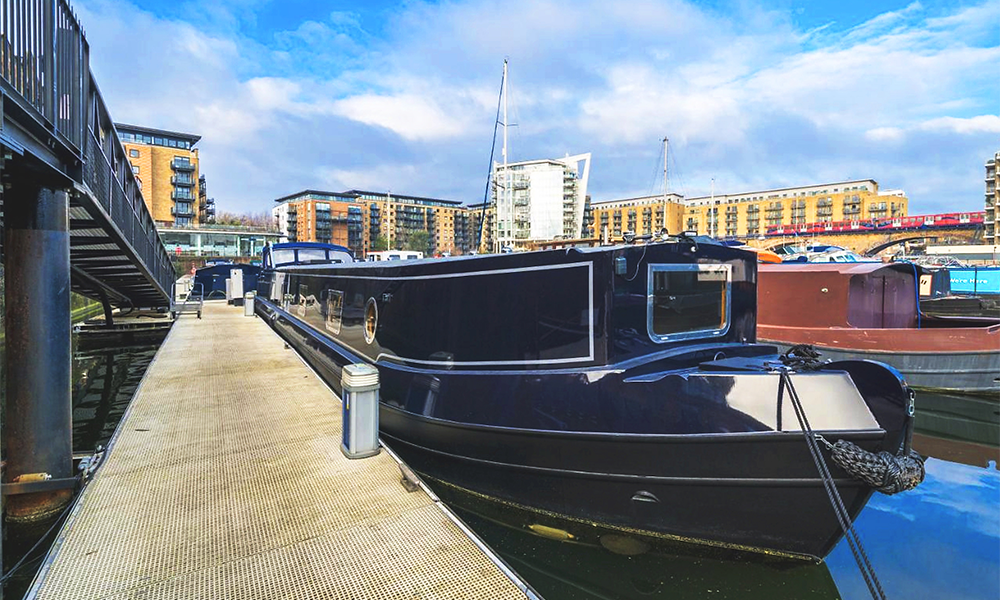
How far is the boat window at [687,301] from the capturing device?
4.90 metres

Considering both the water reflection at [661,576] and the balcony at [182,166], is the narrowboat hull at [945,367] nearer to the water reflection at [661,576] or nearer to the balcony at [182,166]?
the water reflection at [661,576]

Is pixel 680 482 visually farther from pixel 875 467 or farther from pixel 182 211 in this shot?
pixel 182 211

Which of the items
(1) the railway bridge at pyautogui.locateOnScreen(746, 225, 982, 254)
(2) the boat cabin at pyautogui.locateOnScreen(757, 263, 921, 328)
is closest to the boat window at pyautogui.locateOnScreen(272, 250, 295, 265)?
(2) the boat cabin at pyautogui.locateOnScreen(757, 263, 921, 328)

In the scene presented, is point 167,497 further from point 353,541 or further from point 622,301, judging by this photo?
point 622,301

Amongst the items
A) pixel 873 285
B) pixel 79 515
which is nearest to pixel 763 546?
pixel 79 515

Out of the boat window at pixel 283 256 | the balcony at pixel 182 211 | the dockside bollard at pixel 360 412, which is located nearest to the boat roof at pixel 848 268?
the dockside bollard at pixel 360 412

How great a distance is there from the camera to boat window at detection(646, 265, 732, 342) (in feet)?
16.1

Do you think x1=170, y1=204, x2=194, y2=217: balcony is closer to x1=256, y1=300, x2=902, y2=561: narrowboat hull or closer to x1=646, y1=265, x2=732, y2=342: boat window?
x1=256, y1=300, x2=902, y2=561: narrowboat hull

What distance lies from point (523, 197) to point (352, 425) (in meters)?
30.6

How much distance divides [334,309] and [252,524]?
18.4 ft

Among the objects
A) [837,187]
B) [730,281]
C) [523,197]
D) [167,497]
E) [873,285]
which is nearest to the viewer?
[167,497]

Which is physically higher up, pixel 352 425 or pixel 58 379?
pixel 58 379

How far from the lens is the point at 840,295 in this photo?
1155 centimetres

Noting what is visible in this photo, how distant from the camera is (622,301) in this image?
463 cm
